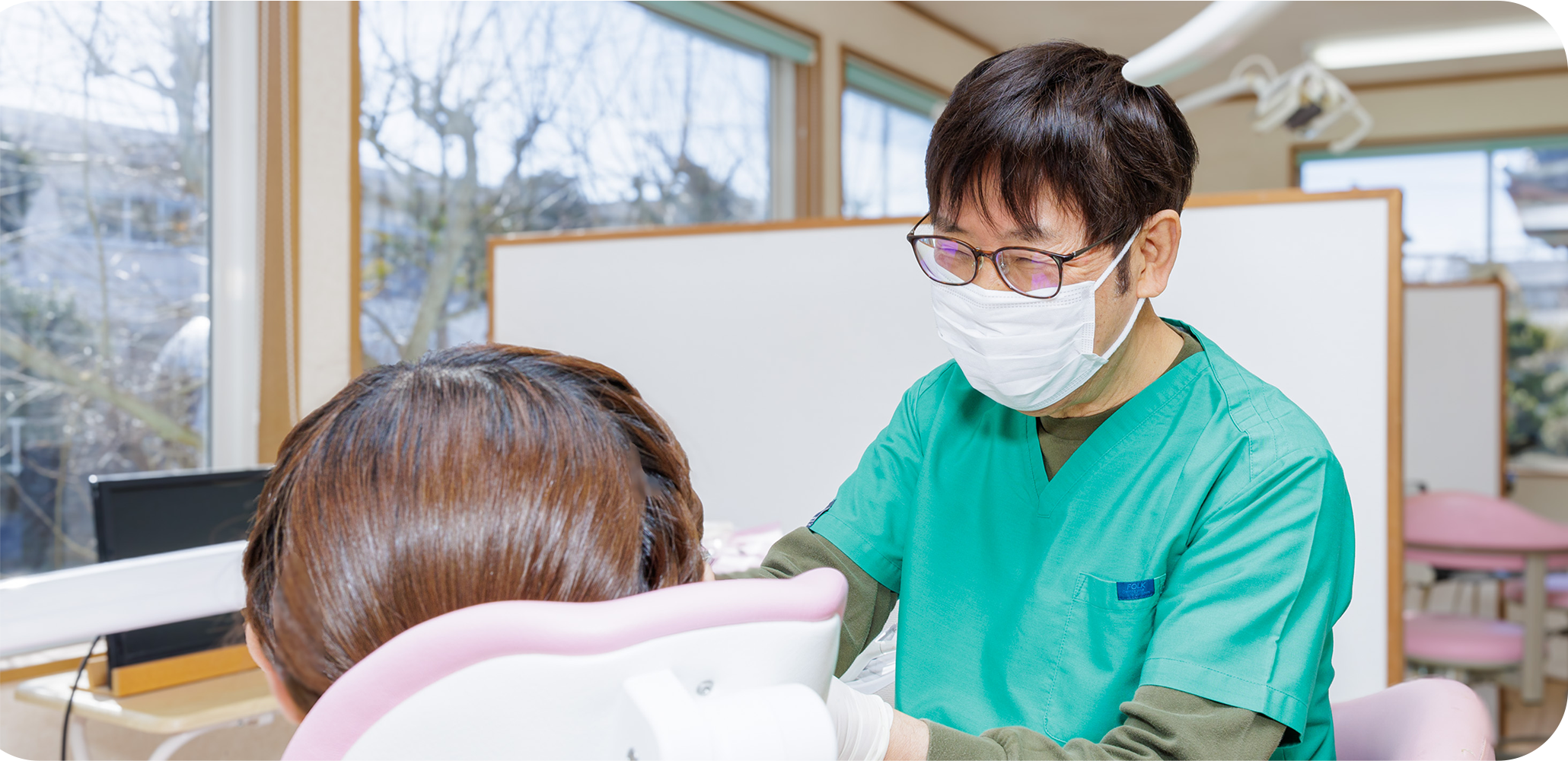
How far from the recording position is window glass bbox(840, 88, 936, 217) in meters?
4.39

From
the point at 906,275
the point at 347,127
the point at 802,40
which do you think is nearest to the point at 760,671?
the point at 906,275

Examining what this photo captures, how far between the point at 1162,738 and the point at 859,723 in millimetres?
274

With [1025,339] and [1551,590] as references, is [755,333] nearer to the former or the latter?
[1025,339]

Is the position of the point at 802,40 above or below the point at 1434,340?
above

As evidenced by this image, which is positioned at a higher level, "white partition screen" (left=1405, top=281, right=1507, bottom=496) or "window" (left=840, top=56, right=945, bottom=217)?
"window" (left=840, top=56, right=945, bottom=217)

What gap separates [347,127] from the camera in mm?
2307

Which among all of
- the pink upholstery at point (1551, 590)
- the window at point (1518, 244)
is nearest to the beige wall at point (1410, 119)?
the window at point (1518, 244)

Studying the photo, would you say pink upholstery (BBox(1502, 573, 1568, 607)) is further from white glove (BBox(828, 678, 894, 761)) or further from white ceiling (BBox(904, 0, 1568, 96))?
white glove (BBox(828, 678, 894, 761))

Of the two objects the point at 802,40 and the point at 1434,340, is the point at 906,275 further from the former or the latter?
the point at 1434,340

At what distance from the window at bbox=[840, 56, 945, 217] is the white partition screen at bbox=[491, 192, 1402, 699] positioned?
2.22m

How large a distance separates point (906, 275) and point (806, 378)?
27 centimetres

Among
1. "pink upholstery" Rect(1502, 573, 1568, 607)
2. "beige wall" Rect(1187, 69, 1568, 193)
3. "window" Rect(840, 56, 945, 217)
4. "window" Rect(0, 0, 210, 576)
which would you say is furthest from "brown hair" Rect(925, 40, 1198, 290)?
"beige wall" Rect(1187, 69, 1568, 193)

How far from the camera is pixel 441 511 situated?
0.48 meters

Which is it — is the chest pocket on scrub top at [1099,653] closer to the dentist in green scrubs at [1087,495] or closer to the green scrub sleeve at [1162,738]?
the dentist in green scrubs at [1087,495]
